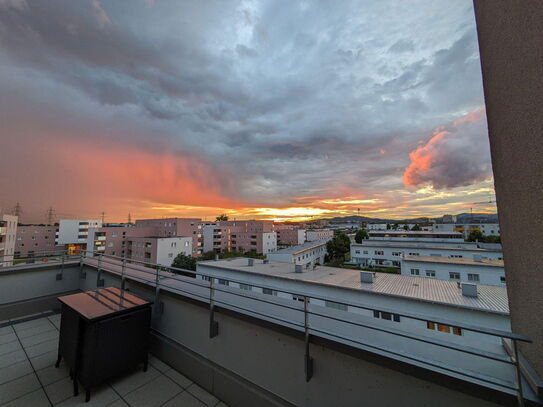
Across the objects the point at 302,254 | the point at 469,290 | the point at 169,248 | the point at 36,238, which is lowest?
the point at 302,254

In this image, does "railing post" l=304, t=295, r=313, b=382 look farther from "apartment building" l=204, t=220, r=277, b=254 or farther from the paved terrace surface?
"apartment building" l=204, t=220, r=277, b=254

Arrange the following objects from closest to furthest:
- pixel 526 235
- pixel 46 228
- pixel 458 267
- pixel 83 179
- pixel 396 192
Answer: pixel 526 235 < pixel 83 179 < pixel 458 267 < pixel 396 192 < pixel 46 228

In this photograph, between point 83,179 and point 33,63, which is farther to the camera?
point 83,179

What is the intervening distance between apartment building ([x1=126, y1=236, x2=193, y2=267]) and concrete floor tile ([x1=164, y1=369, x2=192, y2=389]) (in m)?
30.6

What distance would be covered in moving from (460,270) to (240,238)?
133 feet

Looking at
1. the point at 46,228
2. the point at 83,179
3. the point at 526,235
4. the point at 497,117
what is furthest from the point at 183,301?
the point at 46,228

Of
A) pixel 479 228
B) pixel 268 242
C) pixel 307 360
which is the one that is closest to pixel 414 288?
pixel 307 360

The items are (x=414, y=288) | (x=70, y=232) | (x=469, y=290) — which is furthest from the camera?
(x=70, y=232)

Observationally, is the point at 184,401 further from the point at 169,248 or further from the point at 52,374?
the point at 169,248

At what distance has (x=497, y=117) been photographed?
122cm

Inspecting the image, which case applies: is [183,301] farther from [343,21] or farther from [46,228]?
[46,228]

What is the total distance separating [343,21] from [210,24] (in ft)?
11.7

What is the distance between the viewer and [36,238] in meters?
43.0

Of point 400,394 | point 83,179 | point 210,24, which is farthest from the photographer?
point 83,179
